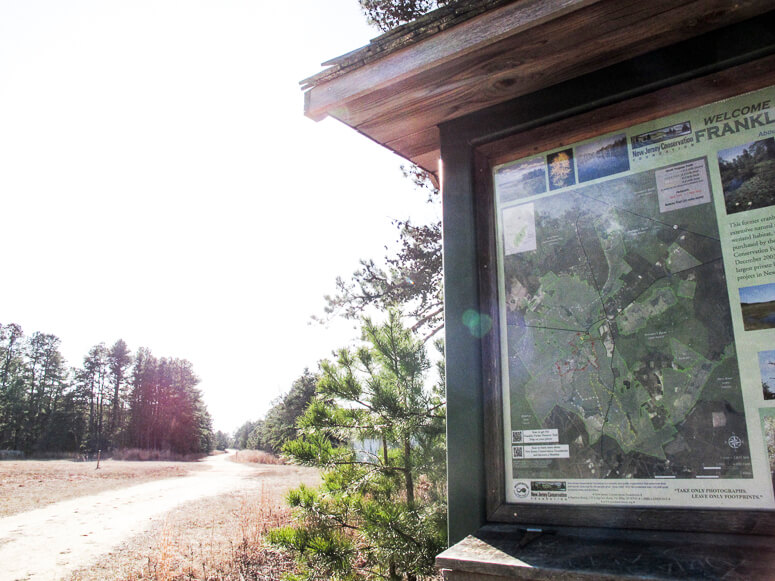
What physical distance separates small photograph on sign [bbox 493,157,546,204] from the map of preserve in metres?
0.05

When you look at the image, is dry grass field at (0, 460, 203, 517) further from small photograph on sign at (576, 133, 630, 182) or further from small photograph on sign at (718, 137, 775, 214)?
small photograph on sign at (718, 137, 775, 214)

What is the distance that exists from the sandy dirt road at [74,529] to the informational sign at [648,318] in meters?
7.42

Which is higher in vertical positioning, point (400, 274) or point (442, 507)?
point (400, 274)

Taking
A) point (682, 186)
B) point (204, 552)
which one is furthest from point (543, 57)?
point (204, 552)

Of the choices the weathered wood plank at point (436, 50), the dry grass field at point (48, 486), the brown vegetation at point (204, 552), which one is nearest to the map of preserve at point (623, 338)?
the weathered wood plank at point (436, 50)

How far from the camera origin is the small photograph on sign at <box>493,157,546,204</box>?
155cm

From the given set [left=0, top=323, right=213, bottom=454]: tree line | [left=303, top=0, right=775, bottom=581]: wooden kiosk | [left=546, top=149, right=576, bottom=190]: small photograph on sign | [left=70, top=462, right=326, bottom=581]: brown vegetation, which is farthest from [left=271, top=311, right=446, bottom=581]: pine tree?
[left=0, top=323, right=213, bottom=454]: tree line

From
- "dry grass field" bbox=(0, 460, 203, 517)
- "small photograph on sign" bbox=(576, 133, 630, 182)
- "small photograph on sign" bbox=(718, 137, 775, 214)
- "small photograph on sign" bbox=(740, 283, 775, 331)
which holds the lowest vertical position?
"dry grass field" bbox=(0, 460, 203, 517)

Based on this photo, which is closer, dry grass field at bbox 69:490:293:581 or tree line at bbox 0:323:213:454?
dry grass field at bbox 69:490:293:581

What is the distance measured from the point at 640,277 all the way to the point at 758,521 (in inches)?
23.8

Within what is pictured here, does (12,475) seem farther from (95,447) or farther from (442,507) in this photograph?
(95,447)

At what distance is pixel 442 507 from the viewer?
2697 mm

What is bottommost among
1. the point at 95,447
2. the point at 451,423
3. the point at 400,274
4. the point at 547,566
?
the point at 95,447

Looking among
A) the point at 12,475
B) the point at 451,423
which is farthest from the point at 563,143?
the point at 12,475
